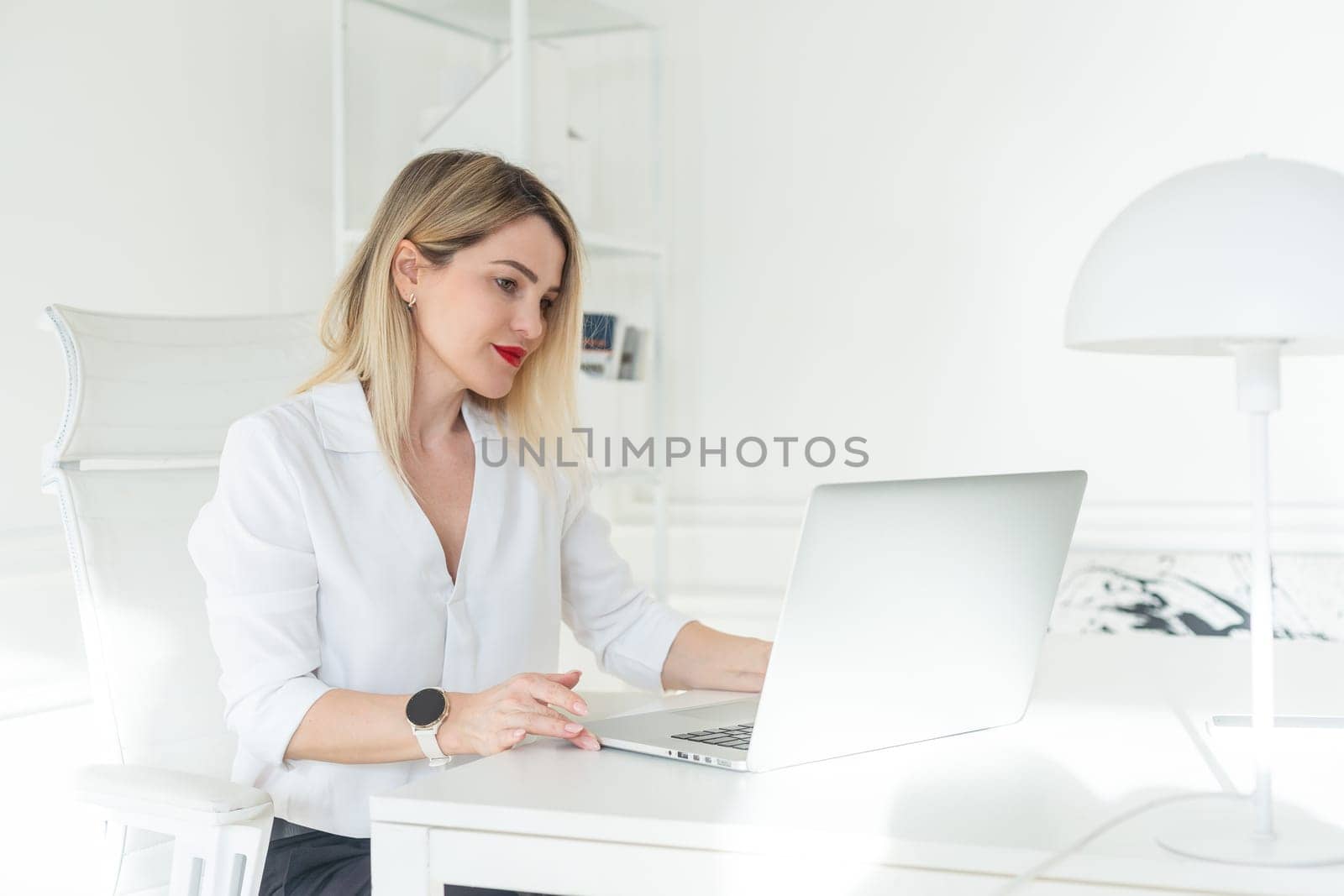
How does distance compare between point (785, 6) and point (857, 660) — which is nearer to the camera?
point (857, 660)

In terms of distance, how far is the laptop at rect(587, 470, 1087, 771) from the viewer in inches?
35.0

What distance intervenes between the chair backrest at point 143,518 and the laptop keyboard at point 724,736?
24.9 inches

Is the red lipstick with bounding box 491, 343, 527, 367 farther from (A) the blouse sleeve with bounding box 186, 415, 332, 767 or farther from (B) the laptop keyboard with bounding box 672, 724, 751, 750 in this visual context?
(B) the laptop keyboard with bounding box 672, 724, 751, 750

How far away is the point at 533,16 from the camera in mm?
2553

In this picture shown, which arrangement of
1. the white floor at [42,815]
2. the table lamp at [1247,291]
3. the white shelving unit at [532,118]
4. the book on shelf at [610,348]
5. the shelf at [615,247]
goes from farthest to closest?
the book on shelf at [610,348], the shelf at [615,247], the white shelving unit at [532,118], the white floor at [42,815], the table lamp at [1247,291]

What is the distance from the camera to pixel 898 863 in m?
0.77

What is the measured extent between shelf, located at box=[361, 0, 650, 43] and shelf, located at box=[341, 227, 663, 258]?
447 millimetres

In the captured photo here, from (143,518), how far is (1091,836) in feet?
3.49

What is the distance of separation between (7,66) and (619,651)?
123cm

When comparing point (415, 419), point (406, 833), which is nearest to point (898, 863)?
point (406, 833)

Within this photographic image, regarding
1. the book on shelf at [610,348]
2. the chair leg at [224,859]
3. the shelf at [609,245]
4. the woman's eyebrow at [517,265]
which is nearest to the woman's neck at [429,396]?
the woman's eyebrow at [517,265]

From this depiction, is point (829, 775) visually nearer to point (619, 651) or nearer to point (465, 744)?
point (465, 744)

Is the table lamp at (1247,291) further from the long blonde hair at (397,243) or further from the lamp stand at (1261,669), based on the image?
the long blonde hair at (397,243)

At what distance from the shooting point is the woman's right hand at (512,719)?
1.01 m
